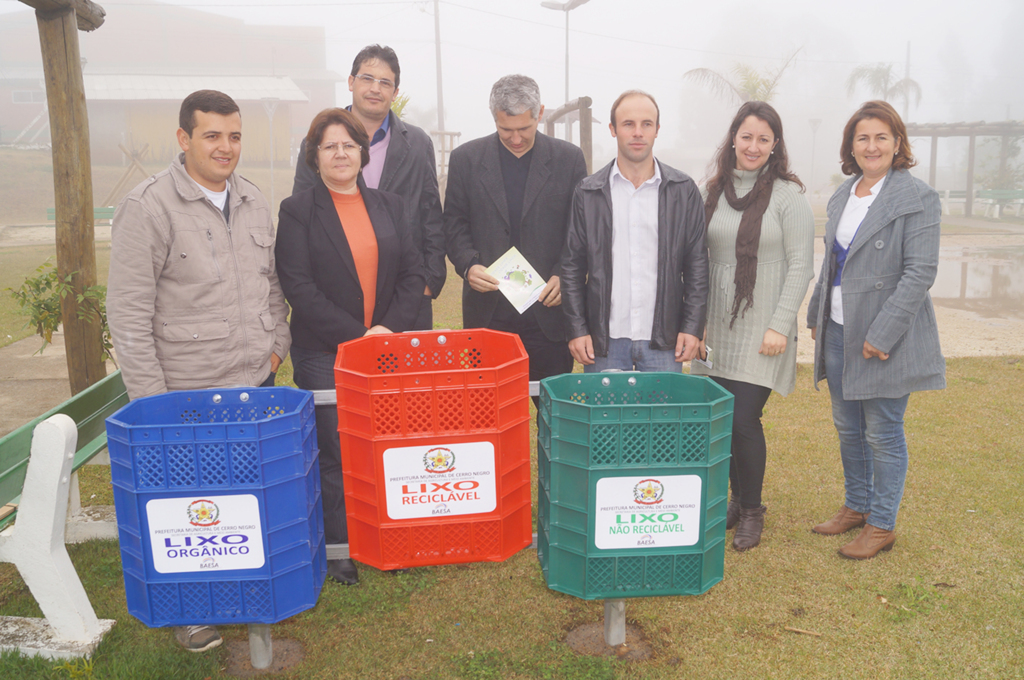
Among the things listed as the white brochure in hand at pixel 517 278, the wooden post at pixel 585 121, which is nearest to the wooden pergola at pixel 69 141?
the white brochure in hand at pixel 517 278

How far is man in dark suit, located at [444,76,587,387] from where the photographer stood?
12.6 ft

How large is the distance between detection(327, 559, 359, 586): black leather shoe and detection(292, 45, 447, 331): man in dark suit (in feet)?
4.09

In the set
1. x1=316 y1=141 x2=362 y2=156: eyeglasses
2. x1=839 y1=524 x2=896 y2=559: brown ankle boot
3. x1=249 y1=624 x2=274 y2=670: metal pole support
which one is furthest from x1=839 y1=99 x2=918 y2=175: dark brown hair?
x1=249 y1=624 x2=274 y2=670: metal pole support

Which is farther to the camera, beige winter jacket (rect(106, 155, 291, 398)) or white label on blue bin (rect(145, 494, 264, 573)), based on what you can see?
beige winter jacket (rect(106, 155, 291, 398))

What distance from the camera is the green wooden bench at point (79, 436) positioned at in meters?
2.74

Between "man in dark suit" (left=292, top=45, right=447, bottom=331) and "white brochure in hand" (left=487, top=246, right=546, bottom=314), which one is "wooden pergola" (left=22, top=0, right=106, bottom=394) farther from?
"white brochure in hand" (left=487, top=246, right=546, bottom=314)

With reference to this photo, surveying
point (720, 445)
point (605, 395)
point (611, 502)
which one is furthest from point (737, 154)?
point (611, 502)

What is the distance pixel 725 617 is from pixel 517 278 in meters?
1.84

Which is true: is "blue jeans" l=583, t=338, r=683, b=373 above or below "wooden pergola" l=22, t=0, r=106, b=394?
below

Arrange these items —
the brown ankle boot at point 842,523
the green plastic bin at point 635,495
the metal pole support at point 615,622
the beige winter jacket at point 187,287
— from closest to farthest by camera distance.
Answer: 1. the green plastic bin at point 635,495
2. the beige winter jacket at point 187,287
3. the metal pole support at point 615,622
4. the brown ankle boot at point 842,523

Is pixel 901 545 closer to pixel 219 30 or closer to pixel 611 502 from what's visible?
pixel 611 502

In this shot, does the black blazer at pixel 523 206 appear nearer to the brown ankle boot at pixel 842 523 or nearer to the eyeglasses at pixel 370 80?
the eyeglasses at pixel 370 80

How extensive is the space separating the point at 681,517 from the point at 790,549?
6.02 ft

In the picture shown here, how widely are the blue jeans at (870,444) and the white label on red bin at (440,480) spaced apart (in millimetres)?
2239
